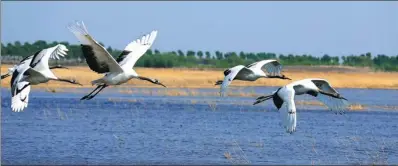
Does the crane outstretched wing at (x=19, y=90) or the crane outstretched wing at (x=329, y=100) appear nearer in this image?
the crane outstretched wing at (x=19, y=90)

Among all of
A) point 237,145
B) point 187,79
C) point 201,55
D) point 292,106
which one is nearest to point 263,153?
point 237,145

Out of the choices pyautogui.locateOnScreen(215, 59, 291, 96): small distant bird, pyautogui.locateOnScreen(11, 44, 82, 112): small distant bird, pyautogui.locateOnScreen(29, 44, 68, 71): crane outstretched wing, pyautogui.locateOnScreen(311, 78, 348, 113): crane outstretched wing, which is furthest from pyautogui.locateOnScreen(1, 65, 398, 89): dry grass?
pyautogui.locateOnScreen(311, 78, 348, 113): crane outstretched wing

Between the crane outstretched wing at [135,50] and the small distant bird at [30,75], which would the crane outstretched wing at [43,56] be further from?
the crane outstretched wing at [135,50]

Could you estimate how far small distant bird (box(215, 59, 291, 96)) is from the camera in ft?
53.4

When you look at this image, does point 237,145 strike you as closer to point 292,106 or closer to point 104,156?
point 104,156

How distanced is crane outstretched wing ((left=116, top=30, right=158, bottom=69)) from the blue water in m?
2.00

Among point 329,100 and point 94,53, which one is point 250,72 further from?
point 94,53

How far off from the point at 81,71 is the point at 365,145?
37138mm

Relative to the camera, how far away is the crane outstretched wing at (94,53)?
14.7m

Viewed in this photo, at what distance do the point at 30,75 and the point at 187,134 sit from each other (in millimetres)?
7616

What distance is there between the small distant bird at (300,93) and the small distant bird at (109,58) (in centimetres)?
191

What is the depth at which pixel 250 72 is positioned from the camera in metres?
17.6

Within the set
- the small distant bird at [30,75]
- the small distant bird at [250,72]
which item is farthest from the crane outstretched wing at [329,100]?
the small distant bird at [30,75]

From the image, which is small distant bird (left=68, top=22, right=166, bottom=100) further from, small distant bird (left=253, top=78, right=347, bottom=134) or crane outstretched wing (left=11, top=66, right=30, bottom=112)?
small distant bird (left=253, top=78, right=347, bottom=134)
